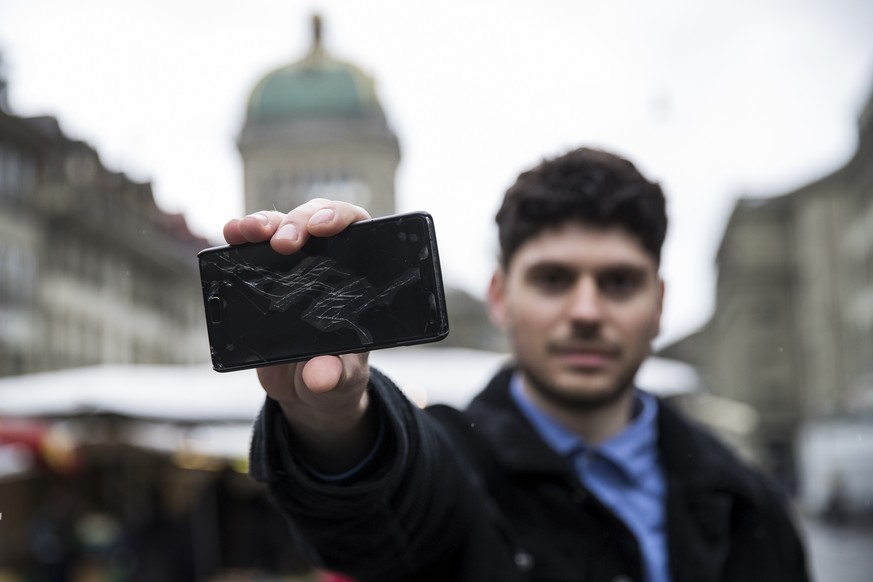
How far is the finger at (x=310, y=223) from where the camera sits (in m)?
1.41

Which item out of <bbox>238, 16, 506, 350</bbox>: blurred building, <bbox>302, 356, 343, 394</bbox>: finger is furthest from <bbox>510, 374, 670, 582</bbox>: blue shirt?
<bbox>238, 16, 506, 350</bbox>: blurred building

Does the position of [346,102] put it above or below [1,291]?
above

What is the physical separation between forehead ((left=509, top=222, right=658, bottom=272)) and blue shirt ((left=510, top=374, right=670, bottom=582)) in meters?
0.31

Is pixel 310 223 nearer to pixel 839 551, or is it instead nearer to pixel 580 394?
pixel 580 394

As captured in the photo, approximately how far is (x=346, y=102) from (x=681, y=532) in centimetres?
5440

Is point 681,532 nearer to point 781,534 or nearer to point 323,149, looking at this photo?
point 781,534

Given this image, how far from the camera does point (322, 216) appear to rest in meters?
1.42

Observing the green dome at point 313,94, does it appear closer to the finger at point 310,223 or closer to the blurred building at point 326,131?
the blurred building at point 326,131

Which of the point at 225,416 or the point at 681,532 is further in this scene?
the point at 225,416

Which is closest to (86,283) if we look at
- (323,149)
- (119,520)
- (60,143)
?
(60,143)

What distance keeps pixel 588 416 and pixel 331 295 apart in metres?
0.98

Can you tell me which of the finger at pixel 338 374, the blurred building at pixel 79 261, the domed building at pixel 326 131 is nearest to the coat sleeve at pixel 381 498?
the finger at pixel 338 374

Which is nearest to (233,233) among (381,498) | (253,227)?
(253,227)

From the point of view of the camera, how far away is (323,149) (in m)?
53.9
